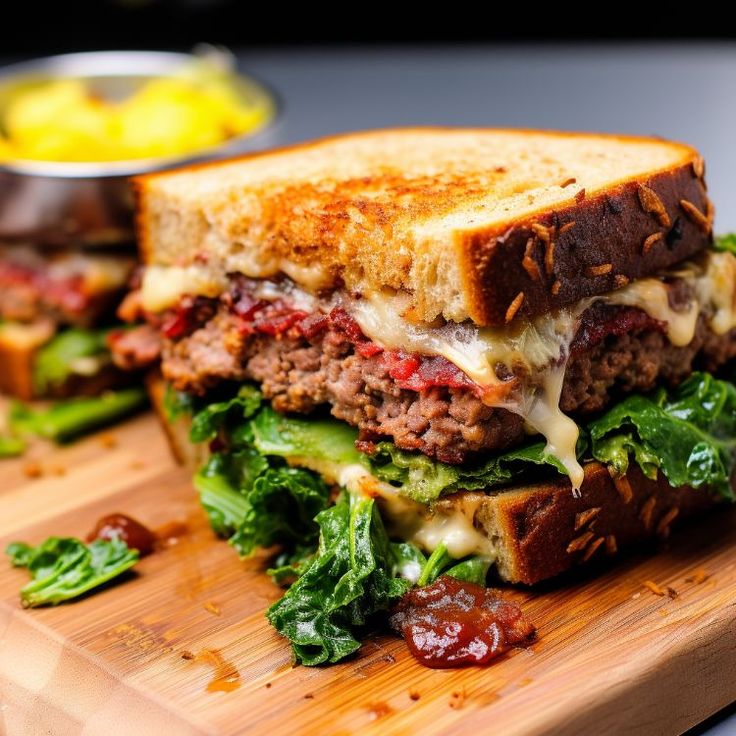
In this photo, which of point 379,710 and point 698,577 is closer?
point 379,710

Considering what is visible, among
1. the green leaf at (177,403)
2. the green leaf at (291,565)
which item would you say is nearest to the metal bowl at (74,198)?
the green leaf at (177,403)

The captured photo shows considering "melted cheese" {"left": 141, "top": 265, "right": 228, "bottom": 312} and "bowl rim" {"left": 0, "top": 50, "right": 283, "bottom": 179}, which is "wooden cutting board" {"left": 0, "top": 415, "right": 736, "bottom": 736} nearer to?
"melted cheese" {"left": 141, "top": 265, "right": 228, "bottom": 312}

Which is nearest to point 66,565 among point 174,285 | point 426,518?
point 174,285

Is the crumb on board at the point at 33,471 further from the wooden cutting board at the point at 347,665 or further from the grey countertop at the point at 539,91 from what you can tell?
the grey countertop at the point at 539,91

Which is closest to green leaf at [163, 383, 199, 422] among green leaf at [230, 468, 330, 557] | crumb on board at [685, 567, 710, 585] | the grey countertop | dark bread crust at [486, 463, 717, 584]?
green leaf at [230, 468, 330, 557]

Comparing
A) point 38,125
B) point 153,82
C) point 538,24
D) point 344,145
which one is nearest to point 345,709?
point 344,145

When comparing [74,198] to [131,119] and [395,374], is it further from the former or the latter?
[395,374]
